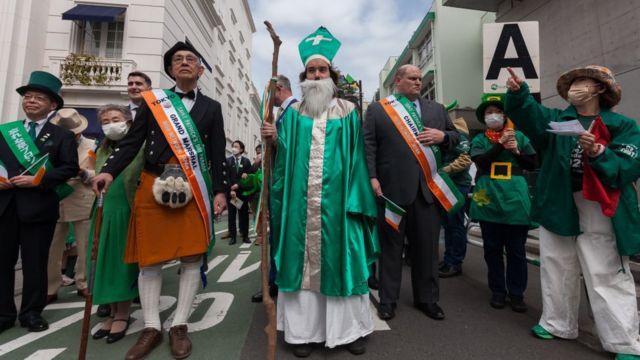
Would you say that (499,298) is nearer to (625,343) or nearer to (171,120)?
(625,343)

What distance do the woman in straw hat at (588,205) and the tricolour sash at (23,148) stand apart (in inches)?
143

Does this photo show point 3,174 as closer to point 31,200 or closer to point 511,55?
point 31,200

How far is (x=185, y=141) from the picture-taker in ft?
7.11

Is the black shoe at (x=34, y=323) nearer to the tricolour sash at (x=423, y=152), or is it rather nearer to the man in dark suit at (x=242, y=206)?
the tricolour sash at (x=423, y=152)

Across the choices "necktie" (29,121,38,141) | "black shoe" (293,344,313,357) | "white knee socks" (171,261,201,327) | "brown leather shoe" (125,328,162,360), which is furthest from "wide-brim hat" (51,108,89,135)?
"black shoe" (293,344,313,357)

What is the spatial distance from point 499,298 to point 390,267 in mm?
1114

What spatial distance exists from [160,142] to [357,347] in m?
1.88

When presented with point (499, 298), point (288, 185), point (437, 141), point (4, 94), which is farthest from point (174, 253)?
point (4, 94)

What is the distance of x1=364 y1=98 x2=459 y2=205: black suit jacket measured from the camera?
2529 mm

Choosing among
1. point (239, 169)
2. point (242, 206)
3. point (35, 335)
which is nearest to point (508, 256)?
point (35, 335)

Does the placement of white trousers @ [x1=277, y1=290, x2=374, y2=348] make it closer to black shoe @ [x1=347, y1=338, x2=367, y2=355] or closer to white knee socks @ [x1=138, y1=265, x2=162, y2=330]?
black shoe @ [x1=347, y1=338, x2=367, y2=355]

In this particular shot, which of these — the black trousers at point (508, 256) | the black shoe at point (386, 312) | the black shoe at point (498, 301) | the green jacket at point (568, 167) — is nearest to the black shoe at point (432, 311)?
the black shoe at point (386, 312)

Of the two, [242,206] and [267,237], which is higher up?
[242,206]

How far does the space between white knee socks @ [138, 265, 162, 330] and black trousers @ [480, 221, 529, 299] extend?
9.07 feet
